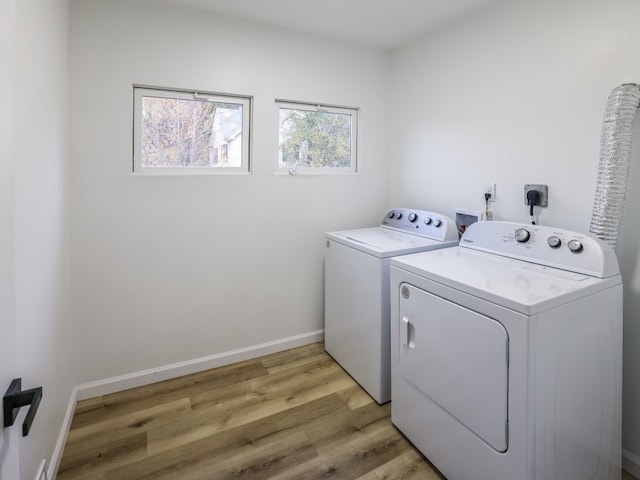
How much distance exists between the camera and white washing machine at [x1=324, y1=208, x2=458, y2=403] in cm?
191

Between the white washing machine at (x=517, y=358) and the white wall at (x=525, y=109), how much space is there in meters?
0.27

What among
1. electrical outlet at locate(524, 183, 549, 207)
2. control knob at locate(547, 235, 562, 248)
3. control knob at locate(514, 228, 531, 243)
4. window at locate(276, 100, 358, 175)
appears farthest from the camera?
window at locate(276, 100, 358, 175)

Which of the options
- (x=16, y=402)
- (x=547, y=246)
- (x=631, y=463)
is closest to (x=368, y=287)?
(x=547, y=246)

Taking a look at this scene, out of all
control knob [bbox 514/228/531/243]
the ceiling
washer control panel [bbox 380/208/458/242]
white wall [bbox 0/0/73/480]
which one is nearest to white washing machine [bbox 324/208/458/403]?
washer control panel [bbox 380/208/458/242]

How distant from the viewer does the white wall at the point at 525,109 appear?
Result: 1.51m

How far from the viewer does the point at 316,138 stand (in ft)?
8.61

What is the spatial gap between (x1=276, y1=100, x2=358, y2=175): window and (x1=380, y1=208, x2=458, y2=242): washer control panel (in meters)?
0.52

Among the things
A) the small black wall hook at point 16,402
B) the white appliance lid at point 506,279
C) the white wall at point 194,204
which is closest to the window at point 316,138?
the white wall at point 194,204

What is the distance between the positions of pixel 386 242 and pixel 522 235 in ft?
2.42

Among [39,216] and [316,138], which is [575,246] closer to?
[316,138]

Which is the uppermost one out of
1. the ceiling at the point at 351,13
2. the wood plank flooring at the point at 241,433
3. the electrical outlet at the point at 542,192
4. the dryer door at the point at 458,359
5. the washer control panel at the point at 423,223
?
the ceiling at the point at 351,13

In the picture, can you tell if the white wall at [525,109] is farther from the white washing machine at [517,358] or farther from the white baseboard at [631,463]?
the white washing machine at [517,358]

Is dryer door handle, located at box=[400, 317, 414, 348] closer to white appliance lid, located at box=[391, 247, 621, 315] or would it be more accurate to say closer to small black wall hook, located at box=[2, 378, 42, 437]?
white appliance lid, located at box=[391, 247, 621, 315]

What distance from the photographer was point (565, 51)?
166 centimetres
